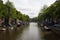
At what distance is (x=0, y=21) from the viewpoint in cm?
6525

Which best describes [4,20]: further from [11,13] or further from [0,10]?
[0,10]

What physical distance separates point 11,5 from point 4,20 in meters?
6.46

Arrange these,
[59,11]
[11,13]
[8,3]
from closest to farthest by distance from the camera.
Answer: [59,11], [8,3], [11,13]

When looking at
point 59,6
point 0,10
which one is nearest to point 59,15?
point 59,6

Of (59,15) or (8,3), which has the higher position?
(8,3)

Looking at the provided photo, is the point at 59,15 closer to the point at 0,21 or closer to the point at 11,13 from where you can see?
the point at 0,21

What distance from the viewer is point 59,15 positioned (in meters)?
35.0

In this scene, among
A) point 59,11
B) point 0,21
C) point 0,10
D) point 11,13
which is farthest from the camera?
point 11,13

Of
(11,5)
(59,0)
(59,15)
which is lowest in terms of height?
(59,15)

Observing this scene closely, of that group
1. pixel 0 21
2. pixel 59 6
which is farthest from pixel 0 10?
pixel 59 6

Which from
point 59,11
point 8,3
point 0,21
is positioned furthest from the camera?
point 8,3

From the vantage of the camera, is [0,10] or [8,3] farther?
[8,3]

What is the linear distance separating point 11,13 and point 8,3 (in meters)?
5.83

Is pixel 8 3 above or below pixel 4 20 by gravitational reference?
Answer: above
